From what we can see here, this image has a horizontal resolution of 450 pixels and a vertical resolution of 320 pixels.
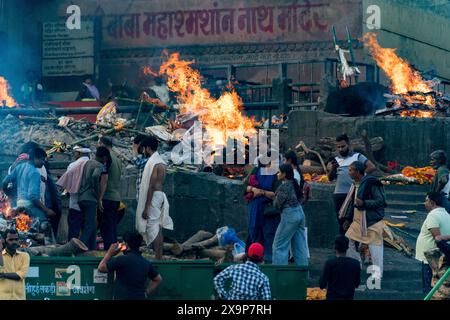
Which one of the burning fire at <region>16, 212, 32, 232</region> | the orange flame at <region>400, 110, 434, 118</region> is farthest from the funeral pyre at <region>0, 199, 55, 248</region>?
the orange flame at <region>400, 110, 434, 118</region>

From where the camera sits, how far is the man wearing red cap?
11.5 metres

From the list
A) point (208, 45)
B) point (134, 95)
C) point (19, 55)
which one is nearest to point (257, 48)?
point (208, 45)

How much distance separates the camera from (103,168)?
50.4 ft

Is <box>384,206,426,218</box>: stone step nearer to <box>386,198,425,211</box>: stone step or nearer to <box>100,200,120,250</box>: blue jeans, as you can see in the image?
<box>386,198,425,211</box>: stone step

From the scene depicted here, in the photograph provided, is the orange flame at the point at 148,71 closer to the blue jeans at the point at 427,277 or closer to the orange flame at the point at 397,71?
the orange flame at the point at 397,71

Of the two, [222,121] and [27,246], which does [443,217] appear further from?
[222,121]

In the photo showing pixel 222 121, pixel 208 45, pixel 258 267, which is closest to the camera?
pixel 258 267

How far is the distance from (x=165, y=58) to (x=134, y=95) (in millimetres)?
2736

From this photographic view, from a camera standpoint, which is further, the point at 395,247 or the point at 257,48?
the point at 257,48

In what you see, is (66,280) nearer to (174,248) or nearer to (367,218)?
(174,248)

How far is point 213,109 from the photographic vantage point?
2314 cm

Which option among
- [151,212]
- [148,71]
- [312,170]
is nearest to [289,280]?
[151,212]

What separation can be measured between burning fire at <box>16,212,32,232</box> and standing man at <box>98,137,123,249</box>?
1.00 m

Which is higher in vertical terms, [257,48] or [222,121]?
[257,48]
